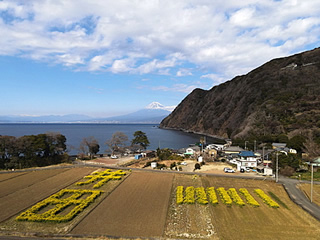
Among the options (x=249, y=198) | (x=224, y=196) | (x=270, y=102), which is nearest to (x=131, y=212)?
(x=224, y=196)

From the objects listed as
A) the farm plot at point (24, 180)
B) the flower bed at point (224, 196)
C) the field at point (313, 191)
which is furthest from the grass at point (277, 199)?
the farm plot at point (24, 180)

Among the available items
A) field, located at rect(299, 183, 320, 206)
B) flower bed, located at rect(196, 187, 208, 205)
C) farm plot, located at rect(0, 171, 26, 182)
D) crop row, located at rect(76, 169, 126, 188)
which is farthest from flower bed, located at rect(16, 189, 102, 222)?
field, located at rect(299, 183, 320, 206)

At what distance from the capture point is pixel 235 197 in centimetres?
2125

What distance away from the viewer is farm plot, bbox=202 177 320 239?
1462 cm

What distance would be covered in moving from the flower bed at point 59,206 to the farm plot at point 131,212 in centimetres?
141

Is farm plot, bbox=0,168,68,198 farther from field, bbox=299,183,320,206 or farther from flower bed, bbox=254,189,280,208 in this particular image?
field, bbox=299,183,320,206

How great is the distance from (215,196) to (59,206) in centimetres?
1502

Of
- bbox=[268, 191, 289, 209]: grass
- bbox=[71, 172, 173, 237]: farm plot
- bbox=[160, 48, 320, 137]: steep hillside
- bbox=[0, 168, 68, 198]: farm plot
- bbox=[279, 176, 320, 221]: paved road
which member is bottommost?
bbox=[0, 168, 68, 198]: farm plot

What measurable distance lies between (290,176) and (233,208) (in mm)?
17096

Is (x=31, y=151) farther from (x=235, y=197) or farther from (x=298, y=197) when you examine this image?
(x=298, y=197)

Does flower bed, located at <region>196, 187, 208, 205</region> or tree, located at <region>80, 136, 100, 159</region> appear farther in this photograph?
tree, located at <region>80, 136, 100, 159</region>

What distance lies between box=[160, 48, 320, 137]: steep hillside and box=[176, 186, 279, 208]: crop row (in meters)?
50.8

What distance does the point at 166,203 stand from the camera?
2006cm

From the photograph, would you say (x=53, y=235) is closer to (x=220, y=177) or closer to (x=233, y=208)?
(x=233, y=208)
